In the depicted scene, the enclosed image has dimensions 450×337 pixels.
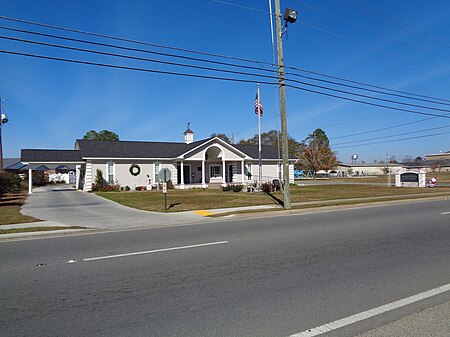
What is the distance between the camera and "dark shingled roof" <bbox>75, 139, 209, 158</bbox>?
3106cm

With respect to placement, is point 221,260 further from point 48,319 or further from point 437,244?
point 437,244

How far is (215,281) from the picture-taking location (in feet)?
17.0

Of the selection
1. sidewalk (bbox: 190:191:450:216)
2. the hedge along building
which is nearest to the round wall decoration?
the hedge along building

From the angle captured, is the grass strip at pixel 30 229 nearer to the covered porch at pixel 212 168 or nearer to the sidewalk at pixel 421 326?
the sidewalk at pixel 421 326

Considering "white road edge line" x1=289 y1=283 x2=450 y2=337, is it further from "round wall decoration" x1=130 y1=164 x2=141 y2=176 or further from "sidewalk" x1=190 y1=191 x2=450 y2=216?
"round wall decoration" x1=130 y1=164 x2=141 y2=176

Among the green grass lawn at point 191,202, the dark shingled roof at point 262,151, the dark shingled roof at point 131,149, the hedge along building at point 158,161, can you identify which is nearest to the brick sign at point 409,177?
the hedge along building at point 158,161

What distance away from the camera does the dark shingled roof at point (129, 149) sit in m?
31.1

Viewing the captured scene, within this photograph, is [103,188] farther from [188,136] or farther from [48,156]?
[188,136]

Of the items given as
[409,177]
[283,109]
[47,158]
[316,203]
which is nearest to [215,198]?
[316,203]

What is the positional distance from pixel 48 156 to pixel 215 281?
30735 mm

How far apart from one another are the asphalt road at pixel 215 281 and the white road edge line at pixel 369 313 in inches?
3.0

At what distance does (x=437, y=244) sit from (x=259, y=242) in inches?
161

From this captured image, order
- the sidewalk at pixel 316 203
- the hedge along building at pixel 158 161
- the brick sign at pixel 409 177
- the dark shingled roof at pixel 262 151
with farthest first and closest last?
the dark shingled roof at pixel 262 151, the brick sign at pixel 409 177, the hedge along building at pixel 158 161, the sidewalk at pixel 316 203

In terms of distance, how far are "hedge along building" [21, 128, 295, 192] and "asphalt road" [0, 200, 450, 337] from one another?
21726mm
